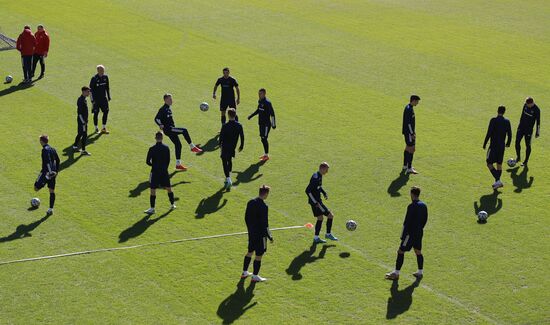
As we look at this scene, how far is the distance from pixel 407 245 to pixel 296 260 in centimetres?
278

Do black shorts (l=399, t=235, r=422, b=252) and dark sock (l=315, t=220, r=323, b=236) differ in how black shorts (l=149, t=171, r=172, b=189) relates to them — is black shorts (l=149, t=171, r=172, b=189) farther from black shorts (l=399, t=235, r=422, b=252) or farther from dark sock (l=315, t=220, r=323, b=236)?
black shorts (l=399, t=235, r=422, b=252)

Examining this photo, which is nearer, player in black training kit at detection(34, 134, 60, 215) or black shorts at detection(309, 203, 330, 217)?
black shorts at detection(309, 203, 330, 217)

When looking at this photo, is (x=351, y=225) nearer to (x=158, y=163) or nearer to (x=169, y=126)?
(x=158, y=163)

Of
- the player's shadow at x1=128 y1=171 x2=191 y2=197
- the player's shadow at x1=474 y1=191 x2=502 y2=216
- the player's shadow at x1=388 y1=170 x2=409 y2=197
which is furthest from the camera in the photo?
the player's shadow at x1=388 y1=170 x2=409 y2=197

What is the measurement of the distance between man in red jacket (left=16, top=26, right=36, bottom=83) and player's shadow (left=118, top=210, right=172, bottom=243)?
14.6m

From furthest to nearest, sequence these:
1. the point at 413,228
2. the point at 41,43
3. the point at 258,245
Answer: the point at 41,43
the point at 413,228
the point at 258,245

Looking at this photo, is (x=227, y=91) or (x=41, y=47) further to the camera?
(x=41, y=47)

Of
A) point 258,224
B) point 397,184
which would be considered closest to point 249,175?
point 397,184

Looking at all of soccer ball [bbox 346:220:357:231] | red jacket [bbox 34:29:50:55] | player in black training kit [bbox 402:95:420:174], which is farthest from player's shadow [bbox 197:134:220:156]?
red jacket [bbox 34:29:50:55]

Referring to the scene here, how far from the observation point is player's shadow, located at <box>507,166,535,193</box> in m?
25.4

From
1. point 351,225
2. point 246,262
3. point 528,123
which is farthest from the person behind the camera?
point 528,123

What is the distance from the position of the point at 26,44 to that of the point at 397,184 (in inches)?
679

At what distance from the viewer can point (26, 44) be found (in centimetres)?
3438

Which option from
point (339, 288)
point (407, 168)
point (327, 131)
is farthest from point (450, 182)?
point (339, 288)
